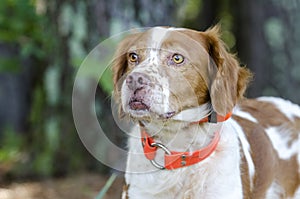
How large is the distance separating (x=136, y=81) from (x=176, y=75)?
30cm

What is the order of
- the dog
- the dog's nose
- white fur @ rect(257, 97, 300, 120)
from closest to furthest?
the dog's nose < the dog < white fur @ rect(257, 97, 300, 120)

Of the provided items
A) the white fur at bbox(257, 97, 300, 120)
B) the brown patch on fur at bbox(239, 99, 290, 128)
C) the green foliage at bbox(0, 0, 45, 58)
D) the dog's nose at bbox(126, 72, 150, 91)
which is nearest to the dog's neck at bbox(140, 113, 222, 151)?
the dog's nose at bbox(126, 72, 150, 91)

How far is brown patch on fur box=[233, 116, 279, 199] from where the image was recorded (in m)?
4.16

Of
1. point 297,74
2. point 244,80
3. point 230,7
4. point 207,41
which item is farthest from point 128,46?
point 230,7

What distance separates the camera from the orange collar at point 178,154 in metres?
3.82

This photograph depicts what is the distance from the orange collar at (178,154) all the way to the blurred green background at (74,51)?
174 cm

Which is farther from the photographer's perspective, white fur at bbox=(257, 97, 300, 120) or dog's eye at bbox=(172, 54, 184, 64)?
white fur at bbox=(257, 97, 300, 120)

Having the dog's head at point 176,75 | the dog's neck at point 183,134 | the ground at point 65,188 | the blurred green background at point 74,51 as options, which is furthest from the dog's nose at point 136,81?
the ground at point 65,188

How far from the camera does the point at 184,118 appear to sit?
3.74m

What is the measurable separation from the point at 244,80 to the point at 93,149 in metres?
2.57

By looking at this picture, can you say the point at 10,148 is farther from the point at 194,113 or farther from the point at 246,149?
the point at 194,113

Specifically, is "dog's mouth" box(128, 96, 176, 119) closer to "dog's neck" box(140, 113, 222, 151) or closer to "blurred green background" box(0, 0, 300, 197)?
"dog's neck" box(140, 113, 222, 151)

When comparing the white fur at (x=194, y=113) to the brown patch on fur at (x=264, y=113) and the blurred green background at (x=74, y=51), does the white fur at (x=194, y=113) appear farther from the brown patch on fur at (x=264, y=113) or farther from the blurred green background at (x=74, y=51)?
the blurred green background at (x=74, y=51)

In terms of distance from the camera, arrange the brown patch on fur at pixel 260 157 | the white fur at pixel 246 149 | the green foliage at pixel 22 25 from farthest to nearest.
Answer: the green foliage at pixel 22 25 < the brown patch on fur at pixel 260 157 < the white fur at pixel 246 149
